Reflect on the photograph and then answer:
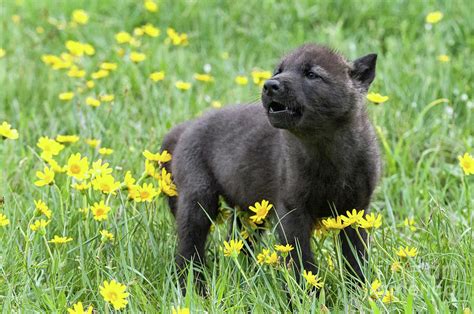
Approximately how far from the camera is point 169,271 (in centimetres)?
423

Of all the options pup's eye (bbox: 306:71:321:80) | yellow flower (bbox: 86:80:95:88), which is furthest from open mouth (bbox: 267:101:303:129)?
yellow flower (bbox: 86:80:95:88)

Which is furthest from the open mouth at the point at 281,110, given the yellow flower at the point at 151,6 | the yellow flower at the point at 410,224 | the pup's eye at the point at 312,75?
the yellow flower at the point at 151,6

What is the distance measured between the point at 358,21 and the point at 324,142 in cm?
378

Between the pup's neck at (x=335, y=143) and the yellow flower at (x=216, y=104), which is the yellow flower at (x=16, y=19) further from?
the pup's neck at (x=335, y=143)

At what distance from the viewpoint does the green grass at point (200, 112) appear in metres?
4.12

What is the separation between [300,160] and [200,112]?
2.30m

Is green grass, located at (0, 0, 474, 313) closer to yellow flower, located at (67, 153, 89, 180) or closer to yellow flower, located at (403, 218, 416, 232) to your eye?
yellow flower, located at (403, 218, 416, 232)

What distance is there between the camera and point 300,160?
4.41 m

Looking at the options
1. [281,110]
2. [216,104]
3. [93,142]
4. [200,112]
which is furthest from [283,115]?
[200,112]

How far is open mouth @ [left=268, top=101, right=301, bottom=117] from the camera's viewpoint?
4164 millimetres

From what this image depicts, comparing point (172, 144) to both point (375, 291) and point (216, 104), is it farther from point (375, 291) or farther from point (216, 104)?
point (375, 291)

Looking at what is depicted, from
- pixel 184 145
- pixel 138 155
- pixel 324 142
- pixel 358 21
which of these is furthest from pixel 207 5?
pixel 324 142

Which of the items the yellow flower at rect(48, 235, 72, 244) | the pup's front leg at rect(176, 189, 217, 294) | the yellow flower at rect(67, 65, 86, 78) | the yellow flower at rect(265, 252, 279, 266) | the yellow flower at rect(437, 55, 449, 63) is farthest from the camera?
the yellow flower at rect(437, 55, 449, 63)

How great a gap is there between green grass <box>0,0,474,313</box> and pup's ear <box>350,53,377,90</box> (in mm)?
679
